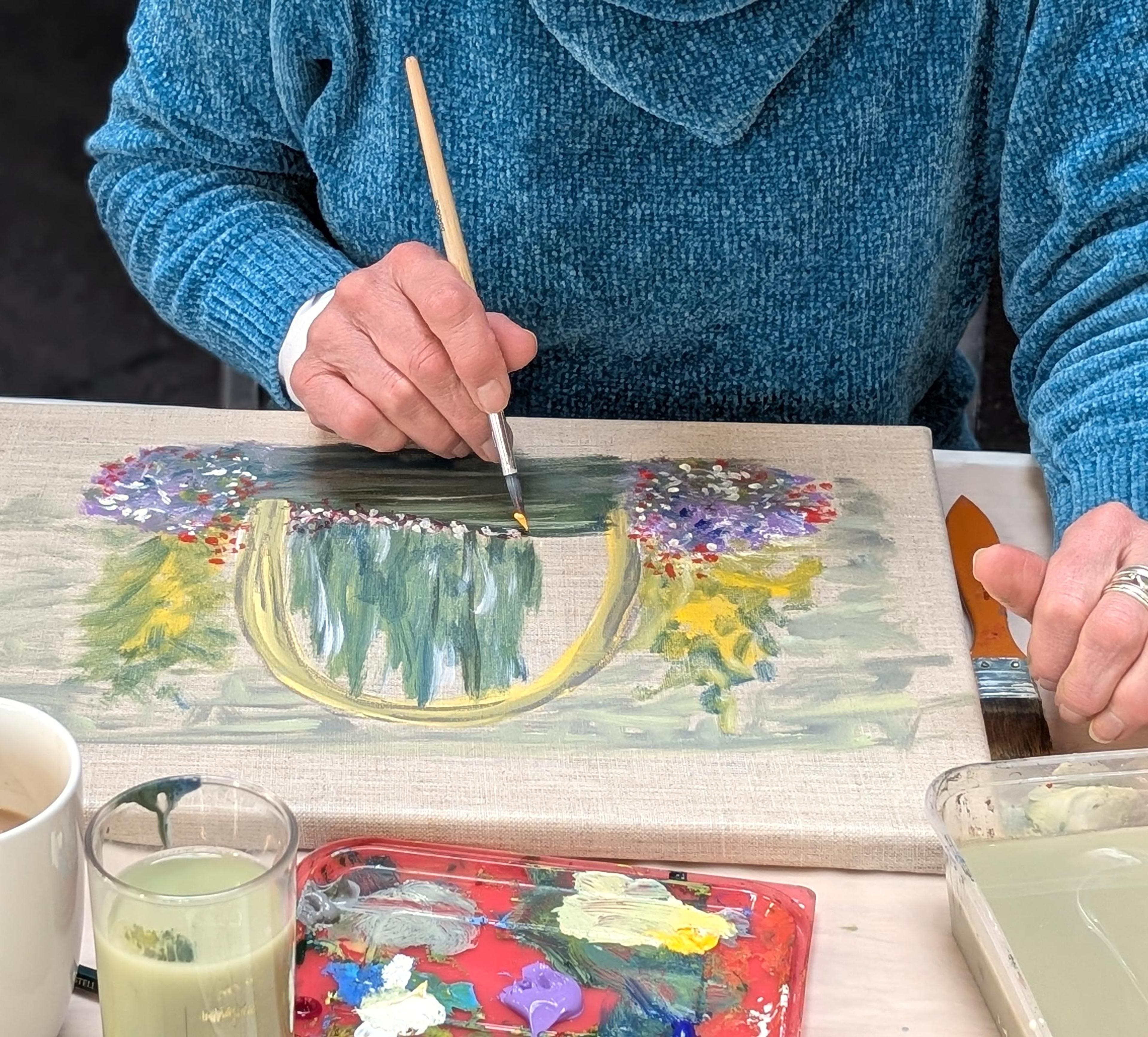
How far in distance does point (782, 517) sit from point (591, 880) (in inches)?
12.9

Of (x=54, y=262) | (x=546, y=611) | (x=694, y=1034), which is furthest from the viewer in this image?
(x=54, y=262)

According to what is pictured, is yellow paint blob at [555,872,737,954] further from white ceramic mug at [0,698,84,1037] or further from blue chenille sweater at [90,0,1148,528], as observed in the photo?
blue chenille sweater at [90,0,1148,528]

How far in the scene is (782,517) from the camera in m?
0.90

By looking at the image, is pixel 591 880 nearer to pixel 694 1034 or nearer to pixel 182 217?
pixel 694 1034

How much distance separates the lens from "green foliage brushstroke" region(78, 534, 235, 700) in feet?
2.43

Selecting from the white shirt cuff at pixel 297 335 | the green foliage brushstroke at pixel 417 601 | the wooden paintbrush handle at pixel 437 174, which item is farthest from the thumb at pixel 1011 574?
the white shirt cuff at pixel 297 335

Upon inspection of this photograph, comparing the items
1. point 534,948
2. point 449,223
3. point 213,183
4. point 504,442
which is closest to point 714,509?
point 504,442

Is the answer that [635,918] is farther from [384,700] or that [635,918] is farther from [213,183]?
[213,183]

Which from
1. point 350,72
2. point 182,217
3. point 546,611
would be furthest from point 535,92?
point 546,611

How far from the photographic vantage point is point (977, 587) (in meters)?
0.86

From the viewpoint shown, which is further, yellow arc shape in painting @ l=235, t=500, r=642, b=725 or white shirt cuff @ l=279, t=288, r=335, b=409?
white shirt cuff @ l=279, t=288, r=335, b=409

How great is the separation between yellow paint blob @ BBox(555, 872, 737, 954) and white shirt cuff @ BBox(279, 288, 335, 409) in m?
0.48

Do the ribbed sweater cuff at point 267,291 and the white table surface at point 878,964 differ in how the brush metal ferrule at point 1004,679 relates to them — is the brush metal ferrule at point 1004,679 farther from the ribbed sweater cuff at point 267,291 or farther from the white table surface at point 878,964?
the ribbed sweater cuff at point 267,291

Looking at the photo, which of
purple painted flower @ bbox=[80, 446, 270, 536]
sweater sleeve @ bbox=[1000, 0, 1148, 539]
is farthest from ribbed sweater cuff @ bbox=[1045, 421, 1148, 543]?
purple painted flower @ bbox=[80, 446, 270, 536]
